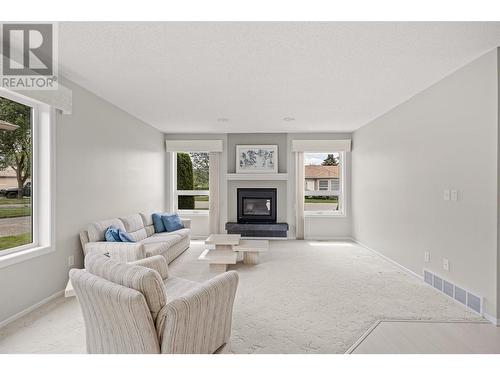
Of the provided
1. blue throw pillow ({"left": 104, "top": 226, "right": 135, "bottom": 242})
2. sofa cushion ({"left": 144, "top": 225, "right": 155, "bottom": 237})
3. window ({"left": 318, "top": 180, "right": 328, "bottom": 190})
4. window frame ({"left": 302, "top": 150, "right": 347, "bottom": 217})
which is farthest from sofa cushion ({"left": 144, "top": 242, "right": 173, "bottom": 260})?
window ({"left": 318, "top": 180, "right": 328, "bottom": 190})

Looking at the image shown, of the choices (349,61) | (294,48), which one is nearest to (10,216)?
(294,48)

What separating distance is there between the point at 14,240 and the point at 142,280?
213 cm

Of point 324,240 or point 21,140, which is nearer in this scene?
point 21,140

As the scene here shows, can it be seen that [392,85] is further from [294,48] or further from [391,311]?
[391,311]

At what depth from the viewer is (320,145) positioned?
6.78m

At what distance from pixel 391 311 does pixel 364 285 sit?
756mm

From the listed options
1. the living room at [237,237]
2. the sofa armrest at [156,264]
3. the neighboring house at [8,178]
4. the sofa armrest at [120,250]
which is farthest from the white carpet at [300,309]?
the neighboring house at [8,178]

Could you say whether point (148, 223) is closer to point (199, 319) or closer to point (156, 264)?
point (156, 264)

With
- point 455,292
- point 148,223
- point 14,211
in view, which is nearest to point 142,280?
point 14,211

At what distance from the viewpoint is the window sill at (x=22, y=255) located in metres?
2.66

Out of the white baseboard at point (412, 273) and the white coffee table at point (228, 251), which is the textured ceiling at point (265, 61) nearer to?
the white coffee table at point (228, 251)

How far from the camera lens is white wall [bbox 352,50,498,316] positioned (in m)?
2.79

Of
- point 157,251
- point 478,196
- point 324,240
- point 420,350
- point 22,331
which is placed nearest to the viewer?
point 420,350

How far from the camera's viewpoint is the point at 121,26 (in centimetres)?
235
